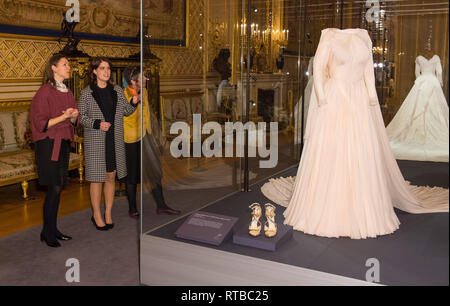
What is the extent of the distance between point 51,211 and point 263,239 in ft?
6.33

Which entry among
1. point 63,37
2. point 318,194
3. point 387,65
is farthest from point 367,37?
point 63,37

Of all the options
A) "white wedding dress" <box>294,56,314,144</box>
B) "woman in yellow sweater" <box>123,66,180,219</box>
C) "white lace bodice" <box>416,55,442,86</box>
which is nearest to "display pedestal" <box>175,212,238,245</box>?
"woman in yellow sweater" <box>123,66,180,219</box>

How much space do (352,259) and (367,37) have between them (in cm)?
158

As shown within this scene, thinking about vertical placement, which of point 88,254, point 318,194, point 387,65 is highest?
point 387,65

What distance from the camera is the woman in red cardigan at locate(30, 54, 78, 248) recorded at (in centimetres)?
396

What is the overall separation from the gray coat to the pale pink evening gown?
1.68 metres

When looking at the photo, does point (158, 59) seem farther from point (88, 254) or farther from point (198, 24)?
point (88, 254)

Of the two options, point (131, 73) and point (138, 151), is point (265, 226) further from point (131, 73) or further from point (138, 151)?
point (131, 73)

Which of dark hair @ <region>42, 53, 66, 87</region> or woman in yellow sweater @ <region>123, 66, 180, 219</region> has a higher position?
dark hair @ <region>42, 53, 66, 87</region>

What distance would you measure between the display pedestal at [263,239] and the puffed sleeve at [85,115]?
164cm

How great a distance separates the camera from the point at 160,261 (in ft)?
11.0

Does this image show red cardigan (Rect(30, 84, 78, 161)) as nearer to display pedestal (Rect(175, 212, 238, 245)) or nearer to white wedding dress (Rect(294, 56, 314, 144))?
display pedestal (Rect(175, 212, 238, 245))

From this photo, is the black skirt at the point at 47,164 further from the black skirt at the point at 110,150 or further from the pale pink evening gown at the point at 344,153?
the pale pink evening gown at the point at 344,153

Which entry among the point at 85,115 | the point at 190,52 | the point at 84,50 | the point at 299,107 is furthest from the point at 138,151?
the point at 84,50
